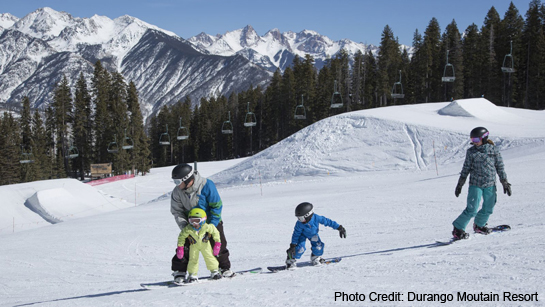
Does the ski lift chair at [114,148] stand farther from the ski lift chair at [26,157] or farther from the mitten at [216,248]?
the mitten at [216,248]

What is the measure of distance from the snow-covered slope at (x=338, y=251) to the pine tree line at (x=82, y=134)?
94.8ft

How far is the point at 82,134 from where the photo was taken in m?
59.6

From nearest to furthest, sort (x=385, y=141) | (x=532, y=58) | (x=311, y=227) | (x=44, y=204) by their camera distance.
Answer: (x=311, y=227)
(x=44, y=204)
(x=385, y=141)
(x=532, y=58)

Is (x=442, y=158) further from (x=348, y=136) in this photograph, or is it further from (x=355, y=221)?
(x=355, y=221)

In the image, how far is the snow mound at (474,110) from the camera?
34.0 meters

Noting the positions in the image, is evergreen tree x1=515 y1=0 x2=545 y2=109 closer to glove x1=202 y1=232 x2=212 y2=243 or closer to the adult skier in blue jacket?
the adult skier in blue jacket

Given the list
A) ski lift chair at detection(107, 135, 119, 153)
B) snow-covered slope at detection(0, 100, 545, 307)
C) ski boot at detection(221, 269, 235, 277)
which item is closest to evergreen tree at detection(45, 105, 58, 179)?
ski lift chair at detection(107, 135, 119, 153)

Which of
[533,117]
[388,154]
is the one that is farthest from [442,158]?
[533,117]

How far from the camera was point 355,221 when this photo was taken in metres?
12.1

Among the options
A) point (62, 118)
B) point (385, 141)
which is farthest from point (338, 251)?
point (62, 118)

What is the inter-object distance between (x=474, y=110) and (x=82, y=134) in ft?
165

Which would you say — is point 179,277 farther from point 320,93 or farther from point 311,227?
point 320,93

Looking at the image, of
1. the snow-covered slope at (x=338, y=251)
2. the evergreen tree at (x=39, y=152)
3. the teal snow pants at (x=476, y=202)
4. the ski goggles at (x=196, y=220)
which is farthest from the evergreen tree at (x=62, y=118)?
the teal snow pants at (x=476, y=202)

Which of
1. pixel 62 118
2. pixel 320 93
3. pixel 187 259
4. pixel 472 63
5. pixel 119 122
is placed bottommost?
pixel 187 259
